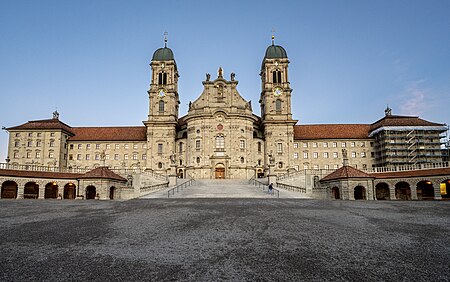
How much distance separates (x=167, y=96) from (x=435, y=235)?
57812 mm

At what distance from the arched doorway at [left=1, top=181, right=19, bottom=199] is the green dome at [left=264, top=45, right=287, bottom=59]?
2076 inches

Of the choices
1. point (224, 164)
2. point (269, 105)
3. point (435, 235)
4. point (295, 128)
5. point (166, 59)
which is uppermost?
point (166, 59)

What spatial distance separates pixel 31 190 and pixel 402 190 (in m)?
52.1

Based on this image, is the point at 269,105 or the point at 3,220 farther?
the point at 269,105

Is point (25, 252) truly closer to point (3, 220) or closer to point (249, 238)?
point (249, 238)

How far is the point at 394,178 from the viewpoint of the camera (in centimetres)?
3881

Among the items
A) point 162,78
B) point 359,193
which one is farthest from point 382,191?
point 162,78

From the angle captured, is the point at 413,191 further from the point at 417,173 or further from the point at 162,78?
the point at 162,78

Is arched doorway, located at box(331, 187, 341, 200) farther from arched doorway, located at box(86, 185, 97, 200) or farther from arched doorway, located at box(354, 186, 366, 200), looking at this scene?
arched doorway, located at box(86, 185, 97, 200)

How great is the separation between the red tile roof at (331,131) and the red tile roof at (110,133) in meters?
35.5

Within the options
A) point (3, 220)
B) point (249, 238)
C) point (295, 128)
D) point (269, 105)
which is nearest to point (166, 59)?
point (269, 105)

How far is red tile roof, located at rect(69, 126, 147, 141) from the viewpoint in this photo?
6378cm

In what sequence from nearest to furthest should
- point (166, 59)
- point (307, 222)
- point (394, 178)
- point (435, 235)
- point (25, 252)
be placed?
point (25, 252) → point (435, 235) → point (307, 222) → point (394, 178) → point (166, 59)

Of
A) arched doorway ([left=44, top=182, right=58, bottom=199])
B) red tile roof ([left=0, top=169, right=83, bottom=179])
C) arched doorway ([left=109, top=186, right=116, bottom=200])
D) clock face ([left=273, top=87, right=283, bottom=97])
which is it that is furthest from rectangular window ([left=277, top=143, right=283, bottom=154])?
arched doorway ([left=44, top=182, right=58, bottom=199])
